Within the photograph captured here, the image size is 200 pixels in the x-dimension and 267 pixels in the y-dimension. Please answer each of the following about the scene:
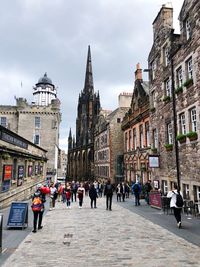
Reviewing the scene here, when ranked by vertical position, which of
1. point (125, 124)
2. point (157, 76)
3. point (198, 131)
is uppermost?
point (157, 76)

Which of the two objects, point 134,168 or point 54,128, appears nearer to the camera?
point 134,168

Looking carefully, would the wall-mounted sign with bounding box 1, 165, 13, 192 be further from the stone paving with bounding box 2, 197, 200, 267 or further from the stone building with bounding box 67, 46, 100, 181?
the stone building with bounding box 67, 46, 100, 181

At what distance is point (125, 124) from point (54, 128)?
57.2 feet

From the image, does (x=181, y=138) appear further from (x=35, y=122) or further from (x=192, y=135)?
(x=35, y=122)

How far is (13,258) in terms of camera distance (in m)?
5.89

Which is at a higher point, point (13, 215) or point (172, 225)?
point (13, 215)

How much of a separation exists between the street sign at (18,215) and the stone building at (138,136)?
51.0ft

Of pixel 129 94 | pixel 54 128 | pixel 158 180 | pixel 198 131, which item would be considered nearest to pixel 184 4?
pixel 198 131

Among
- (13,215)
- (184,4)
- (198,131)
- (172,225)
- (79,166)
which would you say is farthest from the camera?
(79,166)

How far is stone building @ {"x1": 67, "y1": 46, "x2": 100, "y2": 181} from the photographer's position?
237 feet

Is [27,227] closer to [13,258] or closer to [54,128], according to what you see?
[13,258]

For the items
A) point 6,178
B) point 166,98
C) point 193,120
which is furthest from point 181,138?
point 6,178

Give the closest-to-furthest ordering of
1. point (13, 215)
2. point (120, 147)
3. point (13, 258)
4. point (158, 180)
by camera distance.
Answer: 1. point (13, 258)
2. point (13, 215)
3. point (158, 180)
4. point (120, 147)

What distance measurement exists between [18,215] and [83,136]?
228 ft
